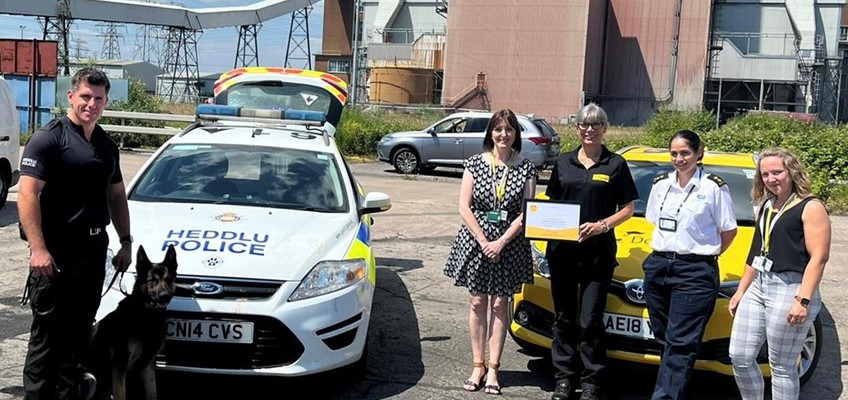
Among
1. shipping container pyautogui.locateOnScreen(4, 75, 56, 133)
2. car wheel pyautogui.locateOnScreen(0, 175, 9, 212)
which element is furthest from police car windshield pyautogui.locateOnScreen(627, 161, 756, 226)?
shipping container pyautogui.locateOnScreen(4, 75, 56, 133)

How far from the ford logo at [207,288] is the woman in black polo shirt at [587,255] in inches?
78.3

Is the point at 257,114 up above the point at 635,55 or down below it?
below

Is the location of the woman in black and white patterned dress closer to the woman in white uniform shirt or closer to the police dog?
the woman in white uniform shirt

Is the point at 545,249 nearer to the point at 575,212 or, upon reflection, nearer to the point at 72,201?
the point at 575,212

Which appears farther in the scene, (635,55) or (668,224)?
(635,55)

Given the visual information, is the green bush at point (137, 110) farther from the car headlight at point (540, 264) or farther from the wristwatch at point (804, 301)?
the wristwatch at point (804, 301)

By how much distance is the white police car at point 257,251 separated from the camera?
4574 millimetres

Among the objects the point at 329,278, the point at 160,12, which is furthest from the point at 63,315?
the point at 160,12

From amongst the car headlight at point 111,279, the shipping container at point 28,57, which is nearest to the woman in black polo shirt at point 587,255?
the car headlight at point 111,279

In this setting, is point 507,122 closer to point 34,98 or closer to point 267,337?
point 267,337

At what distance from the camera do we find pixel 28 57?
2330cm

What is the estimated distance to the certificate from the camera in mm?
4883

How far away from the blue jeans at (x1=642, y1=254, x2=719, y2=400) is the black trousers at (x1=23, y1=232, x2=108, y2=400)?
3034 mm

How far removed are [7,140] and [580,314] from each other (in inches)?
374
